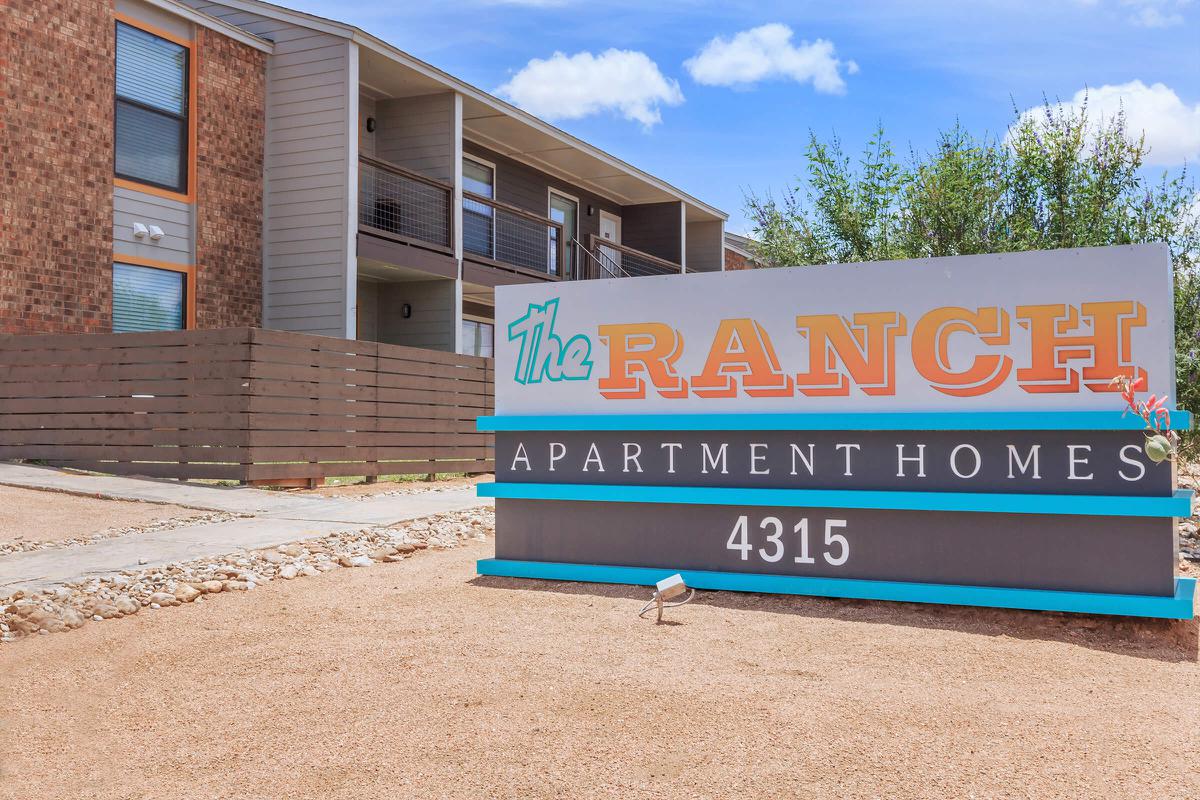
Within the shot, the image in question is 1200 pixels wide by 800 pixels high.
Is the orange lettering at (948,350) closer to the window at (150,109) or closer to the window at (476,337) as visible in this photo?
the window at (150,109)

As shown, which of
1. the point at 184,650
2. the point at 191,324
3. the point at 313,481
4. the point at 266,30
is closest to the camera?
the point at 184,650

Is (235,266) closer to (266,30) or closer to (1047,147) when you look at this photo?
(266,30)

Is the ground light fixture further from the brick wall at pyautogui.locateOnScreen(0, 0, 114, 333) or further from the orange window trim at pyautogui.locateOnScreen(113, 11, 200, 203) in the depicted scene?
the orange window trim at pyautogui.locateOnScreen(113, 11, 200, 203)

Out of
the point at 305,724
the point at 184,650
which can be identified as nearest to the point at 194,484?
the point at 184,650

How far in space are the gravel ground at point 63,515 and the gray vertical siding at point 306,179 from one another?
572 centimetres

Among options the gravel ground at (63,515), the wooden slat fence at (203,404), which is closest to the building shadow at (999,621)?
the gravel ground at (63,515)

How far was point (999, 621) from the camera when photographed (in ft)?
17.5

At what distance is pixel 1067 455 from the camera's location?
525 cm

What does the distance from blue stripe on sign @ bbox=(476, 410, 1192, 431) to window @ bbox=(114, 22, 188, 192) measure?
9.70 metres

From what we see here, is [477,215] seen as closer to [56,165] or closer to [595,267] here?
[595,267]

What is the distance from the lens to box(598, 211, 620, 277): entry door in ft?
71.7

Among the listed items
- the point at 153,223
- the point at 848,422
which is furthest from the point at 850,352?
the point at 153,223

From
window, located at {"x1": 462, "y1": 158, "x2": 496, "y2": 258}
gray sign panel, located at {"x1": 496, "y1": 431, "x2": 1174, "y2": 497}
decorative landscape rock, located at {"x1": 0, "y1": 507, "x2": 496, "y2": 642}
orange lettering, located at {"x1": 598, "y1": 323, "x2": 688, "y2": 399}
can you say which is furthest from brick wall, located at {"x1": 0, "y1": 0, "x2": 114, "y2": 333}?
orange lettering, located at {"x1": 598, "y1": 323, "x2": 688, "y2": 399}

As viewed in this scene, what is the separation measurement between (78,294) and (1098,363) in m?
12.0
